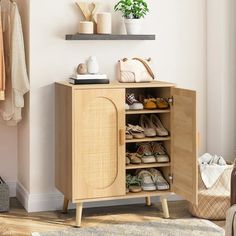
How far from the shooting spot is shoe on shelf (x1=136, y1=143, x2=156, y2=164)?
165 inches

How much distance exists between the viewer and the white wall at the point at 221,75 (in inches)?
180

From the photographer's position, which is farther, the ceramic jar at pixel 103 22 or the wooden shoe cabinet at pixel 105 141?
the ceramic jar at pixel 103 22

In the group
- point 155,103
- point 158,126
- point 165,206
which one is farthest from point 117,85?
point 165,206

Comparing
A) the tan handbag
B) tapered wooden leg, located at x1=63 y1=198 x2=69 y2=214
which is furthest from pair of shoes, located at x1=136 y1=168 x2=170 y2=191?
the tan handbag

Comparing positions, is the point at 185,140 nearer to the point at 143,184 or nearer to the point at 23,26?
the point at 143,184

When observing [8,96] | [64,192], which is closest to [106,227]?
[64,192]

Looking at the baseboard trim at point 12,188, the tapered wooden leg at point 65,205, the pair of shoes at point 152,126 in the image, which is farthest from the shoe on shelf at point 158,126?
the baseboard trim at point 12,188

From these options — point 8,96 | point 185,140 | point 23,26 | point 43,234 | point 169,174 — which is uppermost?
point 23,26

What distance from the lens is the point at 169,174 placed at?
423cm

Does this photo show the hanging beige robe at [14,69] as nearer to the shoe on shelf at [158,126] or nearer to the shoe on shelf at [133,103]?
the shoe on shelf at [133,103]

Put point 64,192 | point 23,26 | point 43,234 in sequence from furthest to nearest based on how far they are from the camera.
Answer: point 23,26, point 64,192, point 43,234

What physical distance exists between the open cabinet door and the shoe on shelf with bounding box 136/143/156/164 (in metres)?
0.15

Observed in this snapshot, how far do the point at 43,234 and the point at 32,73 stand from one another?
1.09 m

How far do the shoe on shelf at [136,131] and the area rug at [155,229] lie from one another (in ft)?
1.85
